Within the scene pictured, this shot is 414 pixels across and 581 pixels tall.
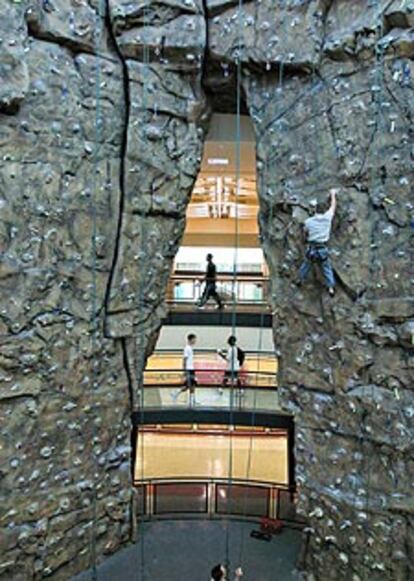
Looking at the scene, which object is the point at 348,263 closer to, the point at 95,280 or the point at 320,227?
the point at 320,227

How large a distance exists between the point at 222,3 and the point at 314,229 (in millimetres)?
2549

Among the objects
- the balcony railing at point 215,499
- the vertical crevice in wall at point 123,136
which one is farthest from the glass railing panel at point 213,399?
the vertical crevice in wall at point 123,136

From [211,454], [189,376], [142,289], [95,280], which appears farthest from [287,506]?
[95,280]

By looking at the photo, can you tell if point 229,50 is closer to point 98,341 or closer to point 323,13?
point 323,13

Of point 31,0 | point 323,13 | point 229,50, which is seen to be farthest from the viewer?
point 229,50

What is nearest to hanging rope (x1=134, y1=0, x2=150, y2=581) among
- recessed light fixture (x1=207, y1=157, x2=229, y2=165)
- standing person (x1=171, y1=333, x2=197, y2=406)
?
standing person (x1=171, y1=333, x2=197, y2=406)

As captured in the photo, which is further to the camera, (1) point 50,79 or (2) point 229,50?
(2) point 229,50

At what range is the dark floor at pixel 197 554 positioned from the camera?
637 centimetres

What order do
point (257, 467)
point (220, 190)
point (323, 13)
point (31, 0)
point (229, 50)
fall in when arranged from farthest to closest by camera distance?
point (220, 190)
point (257, 467)
point (229, 50)
point (323, 13)
point (31, 0)

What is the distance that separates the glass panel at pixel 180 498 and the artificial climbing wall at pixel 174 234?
1271mm

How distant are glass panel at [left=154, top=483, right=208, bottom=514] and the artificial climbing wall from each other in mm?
1271

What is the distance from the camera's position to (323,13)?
5637mm

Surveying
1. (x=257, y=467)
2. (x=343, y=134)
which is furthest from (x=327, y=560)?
(x=343, y=134)

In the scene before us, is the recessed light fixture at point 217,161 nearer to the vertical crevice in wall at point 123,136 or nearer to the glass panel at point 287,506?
the vertical crevice in wall at point 123,136
